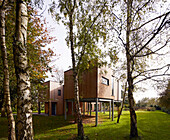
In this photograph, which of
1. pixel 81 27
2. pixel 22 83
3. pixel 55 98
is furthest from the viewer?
pixel 55 98

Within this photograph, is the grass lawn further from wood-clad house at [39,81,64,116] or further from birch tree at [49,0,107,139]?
wood-clad house at [39,81,64,116]

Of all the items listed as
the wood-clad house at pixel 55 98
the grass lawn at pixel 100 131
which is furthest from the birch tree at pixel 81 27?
the wood-clad house at pixel 55 98

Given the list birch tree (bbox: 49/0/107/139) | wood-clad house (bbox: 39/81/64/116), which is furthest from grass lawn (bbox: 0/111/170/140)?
wood-clad house (bbox: 39/81/64/116)

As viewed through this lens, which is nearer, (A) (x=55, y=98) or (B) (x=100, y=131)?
(B) (x=100, y=131)

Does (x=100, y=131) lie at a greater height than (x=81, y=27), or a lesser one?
lesser

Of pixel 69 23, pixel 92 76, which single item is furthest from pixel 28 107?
pixel 92 76

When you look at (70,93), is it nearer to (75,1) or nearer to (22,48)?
(75,1)

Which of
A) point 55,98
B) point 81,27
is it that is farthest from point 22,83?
point 55,98

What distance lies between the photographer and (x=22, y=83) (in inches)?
94.2

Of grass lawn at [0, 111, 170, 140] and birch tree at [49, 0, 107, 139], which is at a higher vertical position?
birch tree at [49, 0, 107, 139]

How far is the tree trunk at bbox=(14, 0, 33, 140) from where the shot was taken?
7.46 feet

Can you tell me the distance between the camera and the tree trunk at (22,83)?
227 centimetres

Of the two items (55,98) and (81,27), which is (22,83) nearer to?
(81,27)

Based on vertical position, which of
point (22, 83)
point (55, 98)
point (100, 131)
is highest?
point (22, 83)
